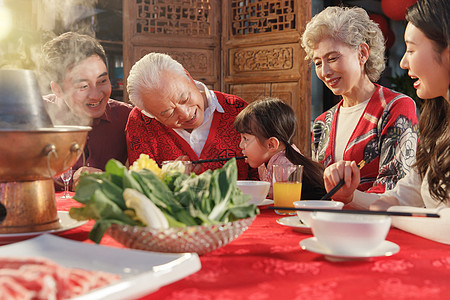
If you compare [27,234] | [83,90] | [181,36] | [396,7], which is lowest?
[27,234]

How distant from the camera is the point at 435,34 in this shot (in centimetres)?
145

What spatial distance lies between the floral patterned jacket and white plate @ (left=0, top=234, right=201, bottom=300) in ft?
4.96

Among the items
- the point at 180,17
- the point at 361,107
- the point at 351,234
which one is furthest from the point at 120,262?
the point at 180,17

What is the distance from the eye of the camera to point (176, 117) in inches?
99.5

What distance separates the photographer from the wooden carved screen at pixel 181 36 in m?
4.28

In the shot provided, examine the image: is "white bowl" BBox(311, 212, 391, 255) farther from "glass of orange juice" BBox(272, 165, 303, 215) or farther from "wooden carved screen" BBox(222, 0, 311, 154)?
"wooden carved screen" BBox(222, 0, 311, 154)

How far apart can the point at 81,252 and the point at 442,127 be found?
134cm

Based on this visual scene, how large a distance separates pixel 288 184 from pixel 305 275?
2.31ft

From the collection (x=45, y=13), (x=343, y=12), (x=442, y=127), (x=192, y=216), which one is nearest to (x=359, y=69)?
(x=343, y=12)

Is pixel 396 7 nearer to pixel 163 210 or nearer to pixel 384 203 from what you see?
pixel 384 203

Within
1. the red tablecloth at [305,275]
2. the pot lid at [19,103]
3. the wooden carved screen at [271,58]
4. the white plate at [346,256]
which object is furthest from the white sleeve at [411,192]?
the wooden carved screen at [271,58]

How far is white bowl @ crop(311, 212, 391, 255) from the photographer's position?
88 cm

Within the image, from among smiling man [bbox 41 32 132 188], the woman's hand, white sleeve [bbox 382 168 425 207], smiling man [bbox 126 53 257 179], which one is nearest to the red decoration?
smiling man [bbox 126 53 257 179]

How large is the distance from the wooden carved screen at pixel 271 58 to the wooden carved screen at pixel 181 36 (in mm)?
120
